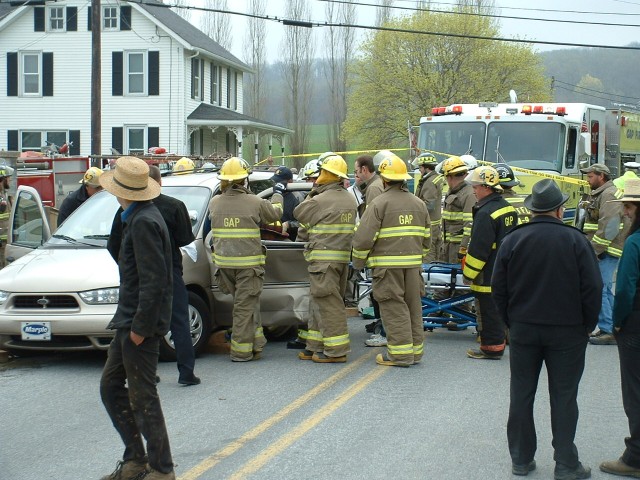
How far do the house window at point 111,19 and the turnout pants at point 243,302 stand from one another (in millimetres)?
27578

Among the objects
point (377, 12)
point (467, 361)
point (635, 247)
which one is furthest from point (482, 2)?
point (635, 247)

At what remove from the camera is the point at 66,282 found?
8.63 m

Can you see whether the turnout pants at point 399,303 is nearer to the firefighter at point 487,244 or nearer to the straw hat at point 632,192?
the firefighter at point 487,244

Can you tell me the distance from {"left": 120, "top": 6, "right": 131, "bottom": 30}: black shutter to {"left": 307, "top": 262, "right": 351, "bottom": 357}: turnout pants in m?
27.6

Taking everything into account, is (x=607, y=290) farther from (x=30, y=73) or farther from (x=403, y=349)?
(x=30, y=73)

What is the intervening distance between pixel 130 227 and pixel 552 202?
262 centimetres

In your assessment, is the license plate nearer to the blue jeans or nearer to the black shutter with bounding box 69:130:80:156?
the blue jeans

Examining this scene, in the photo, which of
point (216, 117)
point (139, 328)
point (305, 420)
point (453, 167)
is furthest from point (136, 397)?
point (216, 117)

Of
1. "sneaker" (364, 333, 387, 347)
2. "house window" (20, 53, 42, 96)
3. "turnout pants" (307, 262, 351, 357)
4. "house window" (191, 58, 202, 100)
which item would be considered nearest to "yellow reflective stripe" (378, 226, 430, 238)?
"turnout pants" (307, 262, 351, 357)

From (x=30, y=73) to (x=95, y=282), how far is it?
2961 cm

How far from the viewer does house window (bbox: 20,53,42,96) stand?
35.8 meters

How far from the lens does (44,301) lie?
8617 mm

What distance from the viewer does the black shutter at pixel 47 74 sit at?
35.5 m

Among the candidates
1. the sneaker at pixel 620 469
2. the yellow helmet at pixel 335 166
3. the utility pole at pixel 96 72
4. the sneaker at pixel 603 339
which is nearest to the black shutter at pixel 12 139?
the utility pole at pixel 96 72
